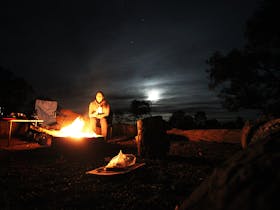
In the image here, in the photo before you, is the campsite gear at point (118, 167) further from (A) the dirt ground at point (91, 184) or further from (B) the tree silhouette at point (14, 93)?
(B) the tree silhouette at point (14, 93)

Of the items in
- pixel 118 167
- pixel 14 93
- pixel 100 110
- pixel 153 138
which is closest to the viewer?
pixel 118 167

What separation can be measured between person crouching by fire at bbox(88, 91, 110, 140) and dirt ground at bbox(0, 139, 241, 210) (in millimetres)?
3084

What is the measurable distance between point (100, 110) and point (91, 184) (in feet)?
18.3

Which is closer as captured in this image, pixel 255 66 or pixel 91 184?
pixel 91 184

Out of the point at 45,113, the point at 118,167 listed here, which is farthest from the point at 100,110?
the point at 45,113

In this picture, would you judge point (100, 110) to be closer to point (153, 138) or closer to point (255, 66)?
point (153, 138)

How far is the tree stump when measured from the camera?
21.6ft

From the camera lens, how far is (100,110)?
30.8 ft

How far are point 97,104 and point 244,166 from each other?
8.57 meters

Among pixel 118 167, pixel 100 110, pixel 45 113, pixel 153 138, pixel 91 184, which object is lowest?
pixel 91 184

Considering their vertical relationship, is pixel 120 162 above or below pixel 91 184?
above

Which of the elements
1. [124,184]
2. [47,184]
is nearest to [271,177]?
[124,184]

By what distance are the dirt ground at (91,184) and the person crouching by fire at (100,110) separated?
308cm

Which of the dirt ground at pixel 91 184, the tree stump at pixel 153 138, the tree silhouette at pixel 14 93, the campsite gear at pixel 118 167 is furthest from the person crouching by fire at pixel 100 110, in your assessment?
the tree silhouette at pixel 14 93
